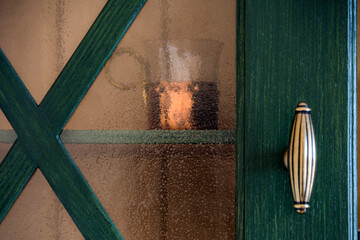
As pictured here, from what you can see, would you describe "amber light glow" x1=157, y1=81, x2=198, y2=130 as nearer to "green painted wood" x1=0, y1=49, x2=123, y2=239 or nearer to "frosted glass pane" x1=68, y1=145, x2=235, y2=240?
"frosted glass pane" x1=68, y1=145, x2=235, y2=240

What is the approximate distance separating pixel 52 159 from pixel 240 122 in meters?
0.32

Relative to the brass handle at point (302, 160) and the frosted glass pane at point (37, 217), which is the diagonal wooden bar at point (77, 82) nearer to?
the frosted glass pane at point (37, 217)

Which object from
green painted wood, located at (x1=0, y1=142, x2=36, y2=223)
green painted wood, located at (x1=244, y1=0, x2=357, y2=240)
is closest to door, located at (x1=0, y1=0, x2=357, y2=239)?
green painted wood, located at (x1=244, y1=0, x2=357, y2=240)

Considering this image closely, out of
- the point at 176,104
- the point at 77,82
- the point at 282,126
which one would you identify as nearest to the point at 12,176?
the point at 77,82

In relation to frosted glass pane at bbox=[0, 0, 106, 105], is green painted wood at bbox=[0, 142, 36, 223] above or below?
below

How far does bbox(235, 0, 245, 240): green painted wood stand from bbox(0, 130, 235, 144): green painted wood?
2cm

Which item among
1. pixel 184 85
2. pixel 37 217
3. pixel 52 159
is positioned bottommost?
pixel 37 217

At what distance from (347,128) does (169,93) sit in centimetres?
28

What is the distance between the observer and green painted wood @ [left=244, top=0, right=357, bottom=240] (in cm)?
45

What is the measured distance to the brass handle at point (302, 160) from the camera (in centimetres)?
41

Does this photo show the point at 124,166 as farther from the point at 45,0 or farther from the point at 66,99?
the point at 45,0

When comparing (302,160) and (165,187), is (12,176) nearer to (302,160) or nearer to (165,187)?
(165,187)

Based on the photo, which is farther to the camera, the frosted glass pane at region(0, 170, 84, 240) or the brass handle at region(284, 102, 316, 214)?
the frosted glass pane at region(0, 170, 84, 240)

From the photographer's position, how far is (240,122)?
1.59 ft
